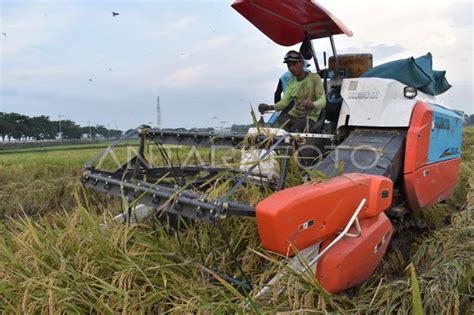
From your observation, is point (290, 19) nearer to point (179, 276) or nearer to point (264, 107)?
point (264, 107)

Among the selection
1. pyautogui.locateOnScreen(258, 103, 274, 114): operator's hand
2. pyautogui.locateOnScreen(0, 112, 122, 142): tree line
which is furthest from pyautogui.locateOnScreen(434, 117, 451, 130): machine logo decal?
pyautogui.locateOnScreen(0, 112, 122, 142): tree line

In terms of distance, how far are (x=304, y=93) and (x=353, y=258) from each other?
2580 millimetres

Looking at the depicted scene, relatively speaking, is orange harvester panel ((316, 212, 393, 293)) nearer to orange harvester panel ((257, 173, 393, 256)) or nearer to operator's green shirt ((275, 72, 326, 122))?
orange harvester panel ((257, 173, 393, 256))

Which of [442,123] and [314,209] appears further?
[442,123]

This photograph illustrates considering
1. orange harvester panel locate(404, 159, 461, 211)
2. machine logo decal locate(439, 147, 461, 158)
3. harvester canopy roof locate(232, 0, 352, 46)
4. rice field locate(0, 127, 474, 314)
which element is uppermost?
harvester canopy roof locate(232, 0, 352, 46)

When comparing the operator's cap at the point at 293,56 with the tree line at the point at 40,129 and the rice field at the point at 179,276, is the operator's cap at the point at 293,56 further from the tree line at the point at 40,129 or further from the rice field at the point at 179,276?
the tree line at the point at 40,129

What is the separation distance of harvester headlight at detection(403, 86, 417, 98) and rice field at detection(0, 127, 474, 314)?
1.36 metres

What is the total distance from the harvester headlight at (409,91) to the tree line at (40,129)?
183ft

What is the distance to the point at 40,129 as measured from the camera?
2611 inches

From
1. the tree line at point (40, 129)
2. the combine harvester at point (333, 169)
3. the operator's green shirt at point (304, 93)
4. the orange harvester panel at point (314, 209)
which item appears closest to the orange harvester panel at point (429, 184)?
the combine harvester at point (333, 169)

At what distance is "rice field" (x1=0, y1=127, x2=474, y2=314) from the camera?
2.34 metres

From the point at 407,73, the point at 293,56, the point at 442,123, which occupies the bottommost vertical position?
the point at 442,123

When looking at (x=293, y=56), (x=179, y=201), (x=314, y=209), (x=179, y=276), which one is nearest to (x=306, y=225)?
(x=314, y=209)

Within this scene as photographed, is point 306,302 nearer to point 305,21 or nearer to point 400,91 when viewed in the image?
point 400,91
